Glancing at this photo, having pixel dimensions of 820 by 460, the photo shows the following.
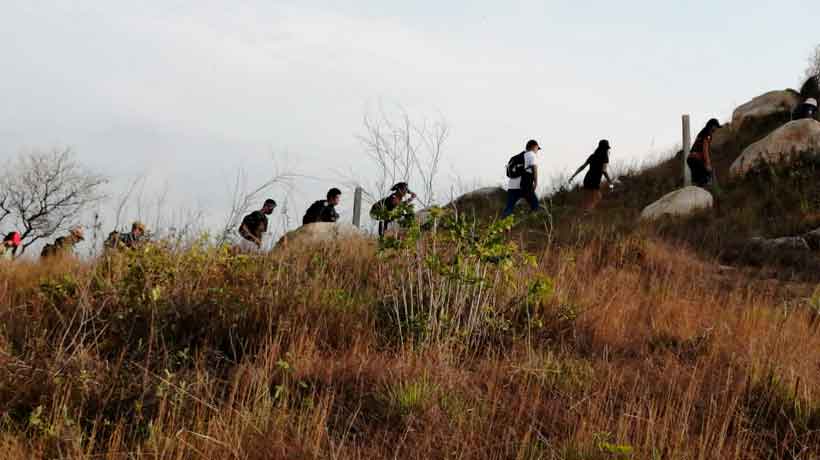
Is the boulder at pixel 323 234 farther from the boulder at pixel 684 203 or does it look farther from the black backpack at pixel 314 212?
the boulder at pixel 684 203

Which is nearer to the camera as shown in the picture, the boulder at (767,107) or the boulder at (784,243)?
the boulder at (784,243)

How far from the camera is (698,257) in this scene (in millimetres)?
8453

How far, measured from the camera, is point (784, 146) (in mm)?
13102

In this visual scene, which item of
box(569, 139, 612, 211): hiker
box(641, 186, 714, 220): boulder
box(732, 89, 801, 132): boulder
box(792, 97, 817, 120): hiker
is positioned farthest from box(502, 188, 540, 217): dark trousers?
box(732, 89, 801, 132): boulder

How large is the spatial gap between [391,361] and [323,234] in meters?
4.12

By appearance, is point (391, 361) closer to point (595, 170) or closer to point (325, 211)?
point (325, 211)

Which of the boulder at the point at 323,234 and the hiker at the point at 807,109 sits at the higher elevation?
the hiker at the point at 807,109

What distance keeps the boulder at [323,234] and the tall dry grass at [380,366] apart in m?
0.94

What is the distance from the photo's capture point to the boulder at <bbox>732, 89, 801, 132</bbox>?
679 inches

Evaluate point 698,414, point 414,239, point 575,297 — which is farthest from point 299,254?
point 698,414

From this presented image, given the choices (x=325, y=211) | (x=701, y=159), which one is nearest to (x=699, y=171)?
(x=701, y=159)

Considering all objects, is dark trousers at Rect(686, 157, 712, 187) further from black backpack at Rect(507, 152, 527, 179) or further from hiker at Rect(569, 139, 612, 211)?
black backpack at Rect(507, 152, 527, 179)

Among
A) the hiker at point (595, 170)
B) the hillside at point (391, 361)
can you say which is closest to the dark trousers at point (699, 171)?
the hiker at point (595, 170)

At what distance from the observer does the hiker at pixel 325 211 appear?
371 inches
